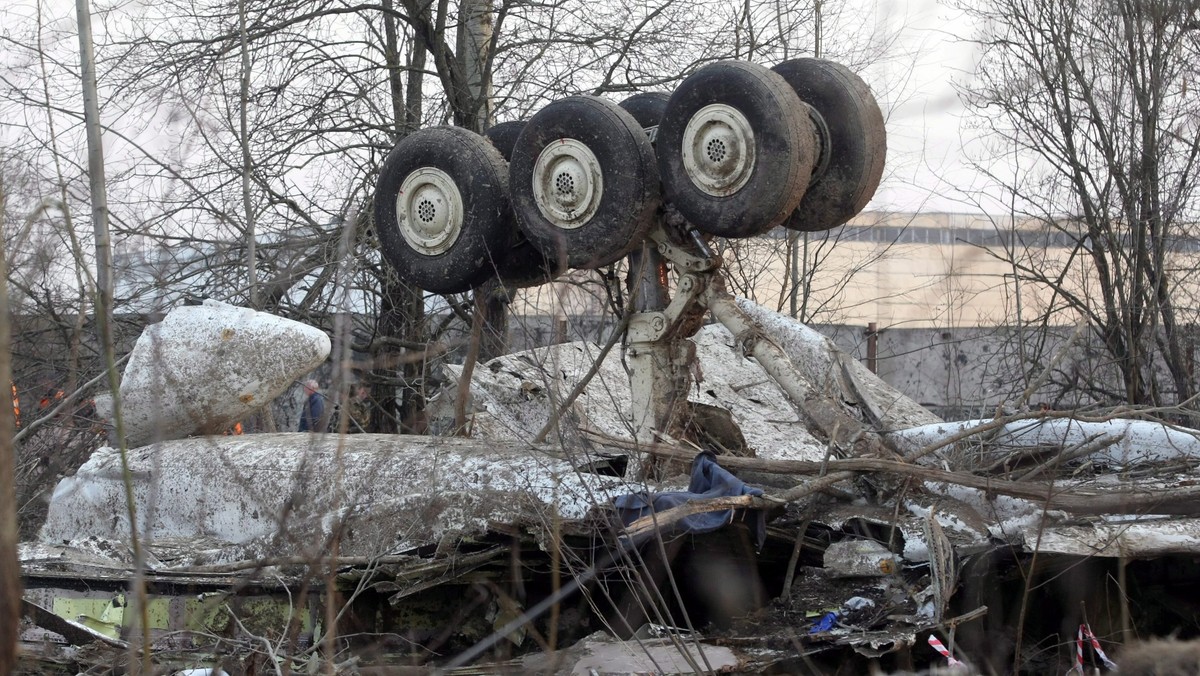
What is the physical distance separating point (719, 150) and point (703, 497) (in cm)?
167

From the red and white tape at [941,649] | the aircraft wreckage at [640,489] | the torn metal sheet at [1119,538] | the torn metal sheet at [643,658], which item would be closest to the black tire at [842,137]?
the aircraft wreckage at [640,489]

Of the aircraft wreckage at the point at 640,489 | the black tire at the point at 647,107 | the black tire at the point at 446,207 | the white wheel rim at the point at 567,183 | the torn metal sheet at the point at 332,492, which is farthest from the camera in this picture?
the black tire at the point at 647,107

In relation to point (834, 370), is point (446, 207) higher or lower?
higher

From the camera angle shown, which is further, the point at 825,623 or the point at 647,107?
the point at 647,107

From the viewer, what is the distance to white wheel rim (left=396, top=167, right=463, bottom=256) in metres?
5.41

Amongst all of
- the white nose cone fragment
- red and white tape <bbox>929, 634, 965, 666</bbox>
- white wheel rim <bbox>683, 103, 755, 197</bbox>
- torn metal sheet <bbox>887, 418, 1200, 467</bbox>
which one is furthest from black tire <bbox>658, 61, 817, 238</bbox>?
the white nose cone fragment

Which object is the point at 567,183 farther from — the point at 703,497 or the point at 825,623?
the point at 825,623

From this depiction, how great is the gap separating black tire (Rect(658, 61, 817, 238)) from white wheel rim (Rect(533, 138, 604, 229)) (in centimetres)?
35

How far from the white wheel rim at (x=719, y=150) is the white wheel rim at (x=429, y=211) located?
1296 mm

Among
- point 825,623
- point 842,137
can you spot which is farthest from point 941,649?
point 842,137

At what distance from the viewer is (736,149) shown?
4605 mm

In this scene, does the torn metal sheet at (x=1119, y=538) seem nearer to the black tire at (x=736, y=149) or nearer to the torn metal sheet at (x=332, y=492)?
the torn metal sheet at (x=332, y=492)

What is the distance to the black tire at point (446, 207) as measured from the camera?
534cm

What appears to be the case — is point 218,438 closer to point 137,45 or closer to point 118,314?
point 118,314
